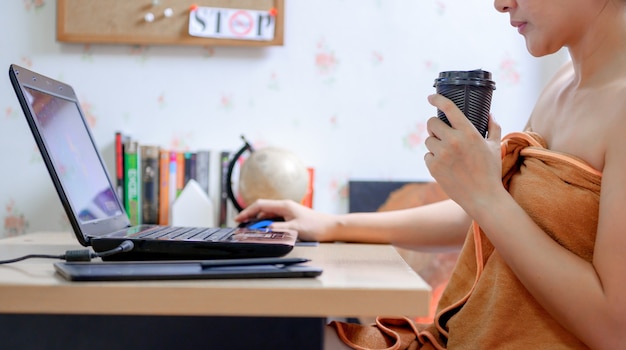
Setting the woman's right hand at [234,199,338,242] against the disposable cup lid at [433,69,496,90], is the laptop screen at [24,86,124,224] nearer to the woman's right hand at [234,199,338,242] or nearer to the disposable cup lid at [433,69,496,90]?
the woman's right hand at [234,199,338,242]

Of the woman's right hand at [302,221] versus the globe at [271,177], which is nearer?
the woman's right hand at [302,221]

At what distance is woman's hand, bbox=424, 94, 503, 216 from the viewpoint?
88cm

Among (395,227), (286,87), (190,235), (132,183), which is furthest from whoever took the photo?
(286,87)

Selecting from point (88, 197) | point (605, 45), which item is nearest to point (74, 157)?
point (88, 197)

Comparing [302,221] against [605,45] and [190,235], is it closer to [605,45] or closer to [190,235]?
[190,235]

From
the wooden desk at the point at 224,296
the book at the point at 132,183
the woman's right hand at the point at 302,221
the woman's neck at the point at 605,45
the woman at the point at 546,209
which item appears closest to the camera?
the wooden desk at the point at 224,296

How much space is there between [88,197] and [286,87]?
3.39ft

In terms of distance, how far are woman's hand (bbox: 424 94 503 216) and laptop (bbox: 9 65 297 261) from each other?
24cm

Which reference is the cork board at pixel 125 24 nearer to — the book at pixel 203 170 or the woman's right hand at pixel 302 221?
the book at pixel 203 170

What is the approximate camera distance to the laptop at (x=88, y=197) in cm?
85

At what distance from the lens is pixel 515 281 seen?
3.01ft

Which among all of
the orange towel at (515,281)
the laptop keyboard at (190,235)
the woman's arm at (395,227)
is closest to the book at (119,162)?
the woman's arm at (395,227)

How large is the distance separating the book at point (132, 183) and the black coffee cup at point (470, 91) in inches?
47.2

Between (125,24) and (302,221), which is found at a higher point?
(125,24)
